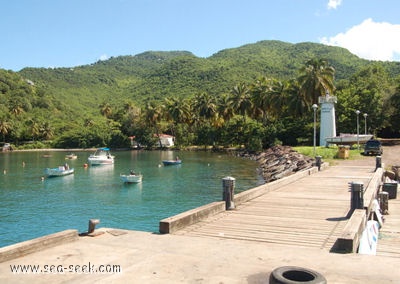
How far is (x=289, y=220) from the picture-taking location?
1354 cm

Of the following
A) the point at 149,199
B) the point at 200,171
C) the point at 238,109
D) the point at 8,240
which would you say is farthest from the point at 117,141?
the point at 8,240

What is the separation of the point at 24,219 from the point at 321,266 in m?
22.6

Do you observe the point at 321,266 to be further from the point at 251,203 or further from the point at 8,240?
the point at 8,240

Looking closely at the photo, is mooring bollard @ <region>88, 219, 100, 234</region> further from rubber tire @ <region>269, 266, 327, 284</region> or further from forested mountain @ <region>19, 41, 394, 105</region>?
forested mountain @ <region>19, 41, 394, 105</region>

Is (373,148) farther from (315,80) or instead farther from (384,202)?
(315,80)

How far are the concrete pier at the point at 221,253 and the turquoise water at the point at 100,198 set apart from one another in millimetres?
10633

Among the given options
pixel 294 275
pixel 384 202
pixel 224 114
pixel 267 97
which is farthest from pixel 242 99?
pixel 294 275

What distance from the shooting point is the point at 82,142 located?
11956 centimetres

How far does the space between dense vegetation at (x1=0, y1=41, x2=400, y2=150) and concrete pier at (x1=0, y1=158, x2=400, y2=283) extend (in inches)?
2213

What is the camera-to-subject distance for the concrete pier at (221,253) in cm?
773

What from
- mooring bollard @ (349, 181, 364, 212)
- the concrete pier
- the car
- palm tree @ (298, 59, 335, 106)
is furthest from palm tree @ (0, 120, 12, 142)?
mooring bollard @ (349, 181, 364, 212)

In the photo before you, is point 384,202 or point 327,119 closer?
point 384,202

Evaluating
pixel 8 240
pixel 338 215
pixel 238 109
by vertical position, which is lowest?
pixel 8 240

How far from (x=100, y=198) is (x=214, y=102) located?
229ft
